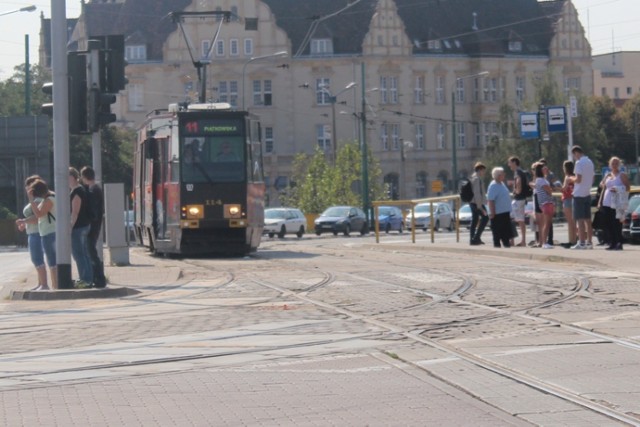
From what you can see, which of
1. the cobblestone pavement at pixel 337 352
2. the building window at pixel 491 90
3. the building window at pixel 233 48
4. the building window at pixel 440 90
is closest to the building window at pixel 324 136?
the building window at pixel 233 48

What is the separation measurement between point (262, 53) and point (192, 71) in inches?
193

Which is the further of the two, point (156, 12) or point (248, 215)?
point (156, 12)

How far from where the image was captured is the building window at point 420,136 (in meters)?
91.1

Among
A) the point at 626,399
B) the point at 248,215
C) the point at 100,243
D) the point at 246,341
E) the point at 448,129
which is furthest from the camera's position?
the point at 448,129

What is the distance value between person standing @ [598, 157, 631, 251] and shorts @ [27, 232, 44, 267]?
1013 cm

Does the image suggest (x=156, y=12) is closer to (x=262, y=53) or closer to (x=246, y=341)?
(x=262, y=53)

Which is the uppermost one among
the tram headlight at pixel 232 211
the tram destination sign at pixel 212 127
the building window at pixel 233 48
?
the building window at pixel 233 48

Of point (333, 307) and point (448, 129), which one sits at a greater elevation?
point (448, 129)

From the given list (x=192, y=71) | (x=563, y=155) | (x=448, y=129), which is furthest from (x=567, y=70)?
(x=192, y=71)

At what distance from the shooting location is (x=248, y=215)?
28.7 m

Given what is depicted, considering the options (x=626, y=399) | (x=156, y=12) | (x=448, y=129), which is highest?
(x=156, y=12)

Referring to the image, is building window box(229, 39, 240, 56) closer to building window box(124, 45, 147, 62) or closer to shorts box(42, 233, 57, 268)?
building window box(124, 45, 147, 62)

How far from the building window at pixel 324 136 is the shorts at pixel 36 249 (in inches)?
2768

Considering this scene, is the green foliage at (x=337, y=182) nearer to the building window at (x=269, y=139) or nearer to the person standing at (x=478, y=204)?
the building window at (x=269, y=139)
